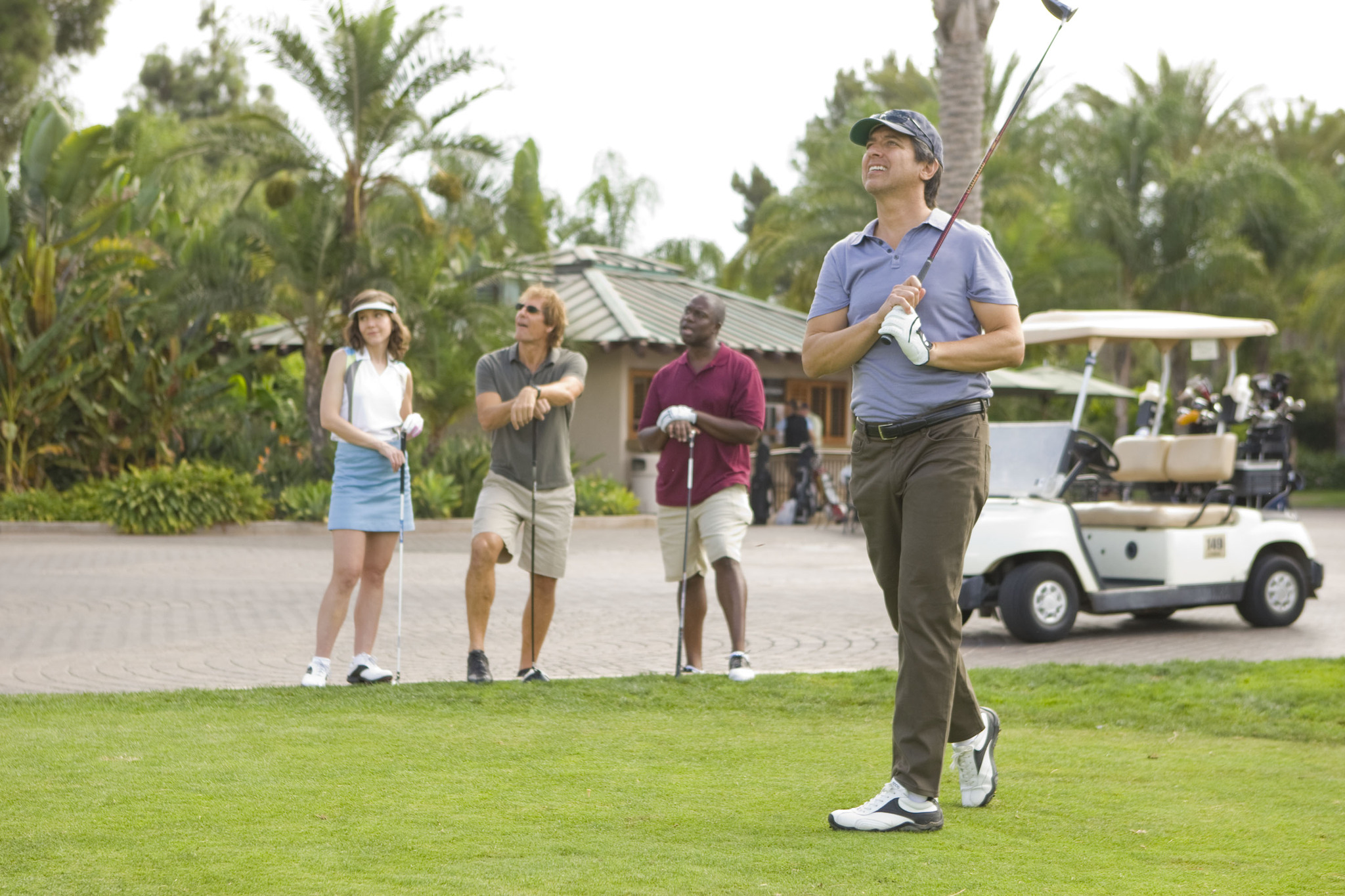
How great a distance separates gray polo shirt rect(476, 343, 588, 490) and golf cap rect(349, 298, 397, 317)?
577mm

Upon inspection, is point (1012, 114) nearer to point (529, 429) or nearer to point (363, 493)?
point (529, 429)

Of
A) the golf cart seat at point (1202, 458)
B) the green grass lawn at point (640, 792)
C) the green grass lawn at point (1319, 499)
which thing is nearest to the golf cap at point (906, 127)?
the green grass lawn at point (640, 792)

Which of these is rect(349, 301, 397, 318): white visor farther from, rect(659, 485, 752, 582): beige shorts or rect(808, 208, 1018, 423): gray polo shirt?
rect(808, 208, 1018, 423): gray polo shirt

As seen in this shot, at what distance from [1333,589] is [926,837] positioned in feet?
36.0

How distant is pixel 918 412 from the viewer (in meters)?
4.41

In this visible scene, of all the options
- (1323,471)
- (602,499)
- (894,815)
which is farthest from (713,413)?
(1323,471)

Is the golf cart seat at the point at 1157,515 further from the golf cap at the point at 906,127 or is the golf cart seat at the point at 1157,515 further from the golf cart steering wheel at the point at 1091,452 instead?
the golf cap at the point at 906,127

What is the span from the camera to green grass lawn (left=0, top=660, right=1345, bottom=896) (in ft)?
12.6

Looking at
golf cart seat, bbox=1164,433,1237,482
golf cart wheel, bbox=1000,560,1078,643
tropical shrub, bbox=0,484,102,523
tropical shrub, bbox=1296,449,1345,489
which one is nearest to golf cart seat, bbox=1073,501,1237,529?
golf cart seat, bbox=1164,433,1237,482

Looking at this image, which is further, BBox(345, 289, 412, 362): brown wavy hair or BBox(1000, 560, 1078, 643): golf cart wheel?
BBox(1000, 560, 1078, 643): golf cart wheel

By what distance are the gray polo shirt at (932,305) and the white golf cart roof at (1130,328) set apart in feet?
20.8

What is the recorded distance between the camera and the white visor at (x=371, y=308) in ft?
24.5

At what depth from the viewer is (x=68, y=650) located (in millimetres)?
8922

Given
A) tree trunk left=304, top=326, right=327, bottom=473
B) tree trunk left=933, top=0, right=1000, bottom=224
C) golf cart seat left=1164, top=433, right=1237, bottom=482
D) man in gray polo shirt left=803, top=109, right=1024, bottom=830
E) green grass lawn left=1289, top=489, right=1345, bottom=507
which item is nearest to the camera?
man in gray polo shirt left=803, top=109, right=1024, bottom=830
